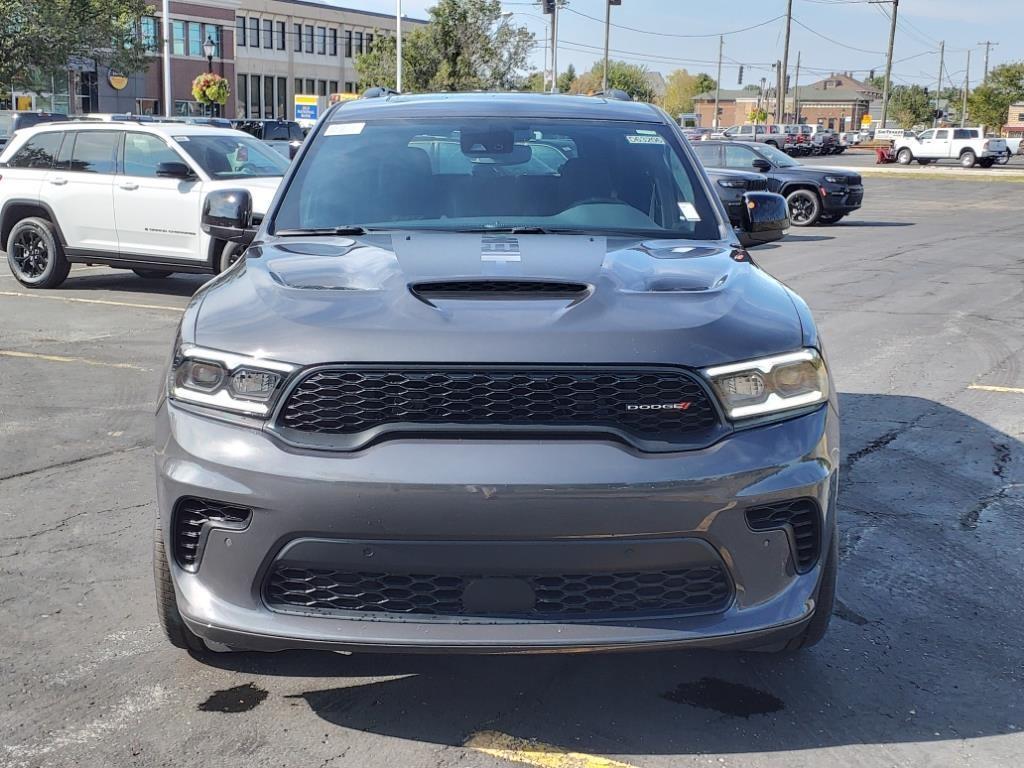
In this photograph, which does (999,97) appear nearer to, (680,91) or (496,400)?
(680,91)

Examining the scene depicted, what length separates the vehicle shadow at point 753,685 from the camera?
3.21 m

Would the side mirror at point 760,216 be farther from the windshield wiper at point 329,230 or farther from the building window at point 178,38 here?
the building window at point 178,38

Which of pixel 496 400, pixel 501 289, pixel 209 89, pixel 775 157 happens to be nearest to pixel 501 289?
pixel 501 289

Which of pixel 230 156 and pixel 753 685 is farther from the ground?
pixel 230 156

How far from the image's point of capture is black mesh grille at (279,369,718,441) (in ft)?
9.47

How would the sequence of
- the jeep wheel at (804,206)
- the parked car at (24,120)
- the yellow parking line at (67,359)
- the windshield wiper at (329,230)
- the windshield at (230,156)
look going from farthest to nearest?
1. the parked car at (24,120)
2. the jeep wheel at (804,206)
3. the windshield at (230,156)
4. the yellow parking line at (67,359)
5. the windshield wiper at (329,230)

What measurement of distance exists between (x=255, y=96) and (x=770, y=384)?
3353 inches

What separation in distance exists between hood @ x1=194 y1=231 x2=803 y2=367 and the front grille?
0.54 m

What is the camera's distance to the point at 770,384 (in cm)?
305

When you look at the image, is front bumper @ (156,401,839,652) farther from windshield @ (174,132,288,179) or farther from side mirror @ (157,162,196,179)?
windshield @ (174,132,288,179)

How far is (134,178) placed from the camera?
475 inches

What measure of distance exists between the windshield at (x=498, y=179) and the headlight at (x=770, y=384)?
3.88ft

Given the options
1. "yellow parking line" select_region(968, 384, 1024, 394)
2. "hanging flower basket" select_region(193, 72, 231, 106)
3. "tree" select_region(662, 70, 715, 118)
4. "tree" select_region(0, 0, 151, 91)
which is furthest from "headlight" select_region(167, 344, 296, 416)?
"tree" select_region(662, 70, 715, 118)

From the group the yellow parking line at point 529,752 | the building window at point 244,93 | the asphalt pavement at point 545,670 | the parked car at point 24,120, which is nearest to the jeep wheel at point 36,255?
the asphalt pavement at point 545,670
